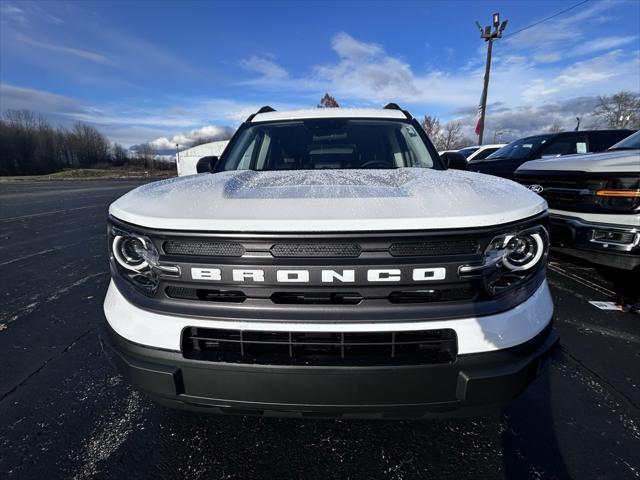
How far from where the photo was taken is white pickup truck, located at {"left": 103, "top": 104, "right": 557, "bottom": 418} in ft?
4.22

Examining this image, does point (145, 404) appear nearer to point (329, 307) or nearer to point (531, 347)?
point (329, 307)

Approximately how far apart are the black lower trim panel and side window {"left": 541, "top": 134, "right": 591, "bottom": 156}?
730 centimetres

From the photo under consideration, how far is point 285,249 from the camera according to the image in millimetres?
1304

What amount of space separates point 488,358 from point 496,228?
50 centimetres

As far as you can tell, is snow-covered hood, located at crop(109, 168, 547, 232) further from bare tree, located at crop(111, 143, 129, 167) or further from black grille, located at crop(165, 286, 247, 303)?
bare tree, located at crop(111, 143, 129, 167)

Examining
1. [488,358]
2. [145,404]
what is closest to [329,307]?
[488,358]

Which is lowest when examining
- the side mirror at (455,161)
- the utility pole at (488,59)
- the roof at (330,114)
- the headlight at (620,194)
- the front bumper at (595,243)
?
the front bumper at (595,243)

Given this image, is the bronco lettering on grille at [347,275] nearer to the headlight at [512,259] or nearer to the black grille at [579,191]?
the headlight at [512,259]

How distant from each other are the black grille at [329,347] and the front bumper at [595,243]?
8.57 ft

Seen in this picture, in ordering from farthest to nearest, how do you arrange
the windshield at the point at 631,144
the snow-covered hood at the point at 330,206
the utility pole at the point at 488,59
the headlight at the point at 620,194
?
the utility pole at the point at 488,59, the windshield at the point at 631,144, the headlight at the point at 620,194, the snow-covered hood at the point at 330,206

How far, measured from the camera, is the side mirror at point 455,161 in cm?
278

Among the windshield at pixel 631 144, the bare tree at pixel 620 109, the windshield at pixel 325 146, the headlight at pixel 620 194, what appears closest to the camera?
the windshield at pixel 325 146

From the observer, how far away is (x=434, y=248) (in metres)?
1.31

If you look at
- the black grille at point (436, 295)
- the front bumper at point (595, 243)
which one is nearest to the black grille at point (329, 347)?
the black grille at point (436, 295)
